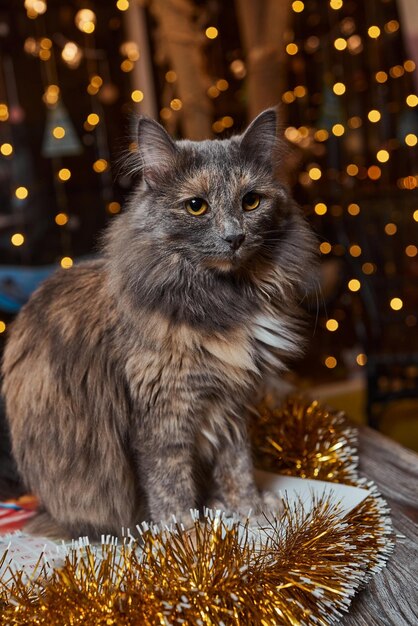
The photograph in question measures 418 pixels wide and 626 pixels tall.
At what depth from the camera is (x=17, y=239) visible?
333cm

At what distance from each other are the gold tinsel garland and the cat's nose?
15.2 inches

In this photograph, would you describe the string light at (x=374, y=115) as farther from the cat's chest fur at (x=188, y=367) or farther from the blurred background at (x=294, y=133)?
the cat's chest fur at (x=188, y=367)

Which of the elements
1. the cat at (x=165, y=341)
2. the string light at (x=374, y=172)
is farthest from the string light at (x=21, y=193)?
the cat at (x=165, y=341)

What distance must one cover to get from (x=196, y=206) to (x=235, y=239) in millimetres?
88

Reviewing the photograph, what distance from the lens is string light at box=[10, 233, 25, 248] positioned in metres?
3.32

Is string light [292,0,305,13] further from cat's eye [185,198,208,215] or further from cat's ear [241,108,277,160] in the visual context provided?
cat's eye [185,198,208,215]

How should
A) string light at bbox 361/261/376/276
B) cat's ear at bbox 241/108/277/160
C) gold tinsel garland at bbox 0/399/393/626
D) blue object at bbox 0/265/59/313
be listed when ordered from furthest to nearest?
string light at bbox 361/261/376/276, blue object at bbox 0/265/59/313, cat's ear at bbox 241/108/277/160, gold tinsel garland at bbox 0/399/393/626

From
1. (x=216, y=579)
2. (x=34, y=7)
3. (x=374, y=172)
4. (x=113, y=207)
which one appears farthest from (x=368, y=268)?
(x=216, y=579)

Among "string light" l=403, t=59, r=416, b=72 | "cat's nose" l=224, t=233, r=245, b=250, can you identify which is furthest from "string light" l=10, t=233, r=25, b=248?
"cat's nose" l=224, t=233, r=245, b=250

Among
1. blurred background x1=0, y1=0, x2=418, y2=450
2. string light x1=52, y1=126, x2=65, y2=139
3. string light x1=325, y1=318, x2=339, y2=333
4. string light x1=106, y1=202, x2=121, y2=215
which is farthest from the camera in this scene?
string light x1=325, y1=318, x2=339, y2=333

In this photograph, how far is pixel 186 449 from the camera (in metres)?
1.08

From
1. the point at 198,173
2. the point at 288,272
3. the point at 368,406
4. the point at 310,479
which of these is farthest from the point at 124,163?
the point at 368,406

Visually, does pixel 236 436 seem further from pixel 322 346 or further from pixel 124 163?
pixel 322 346

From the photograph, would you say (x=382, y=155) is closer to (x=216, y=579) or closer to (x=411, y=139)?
(x=411, y=139)
